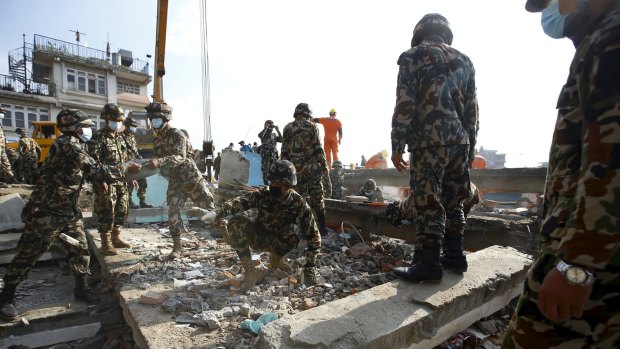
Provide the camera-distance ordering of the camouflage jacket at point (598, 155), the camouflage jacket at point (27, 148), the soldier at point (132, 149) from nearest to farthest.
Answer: the camouflage jacket at point (598, 155)
the soldier at point (132, 149)
the camouflage jacket at point (27, 148)

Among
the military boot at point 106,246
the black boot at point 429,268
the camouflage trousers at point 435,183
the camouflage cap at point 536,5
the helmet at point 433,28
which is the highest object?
the helmet at point 433,28

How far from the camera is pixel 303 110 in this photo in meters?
5.14

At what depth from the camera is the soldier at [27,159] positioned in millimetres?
11289

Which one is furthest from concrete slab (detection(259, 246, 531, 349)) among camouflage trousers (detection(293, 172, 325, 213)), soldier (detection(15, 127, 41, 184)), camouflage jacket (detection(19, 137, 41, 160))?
camouflage jacket (detection(19, 137, 41, 160))

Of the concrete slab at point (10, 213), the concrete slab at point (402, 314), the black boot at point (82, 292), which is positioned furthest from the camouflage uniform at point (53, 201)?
the concrete slab at point (402, 314)

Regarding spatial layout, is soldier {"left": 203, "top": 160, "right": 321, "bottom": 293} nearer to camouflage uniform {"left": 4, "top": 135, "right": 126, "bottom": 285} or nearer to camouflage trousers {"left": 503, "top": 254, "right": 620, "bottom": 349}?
camouflage uniform {"left": 4, "top": 135, "right": 126, "bottom": 285}

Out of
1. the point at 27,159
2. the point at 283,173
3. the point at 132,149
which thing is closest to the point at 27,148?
→ the point at 27,159

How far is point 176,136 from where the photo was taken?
4.56 meters

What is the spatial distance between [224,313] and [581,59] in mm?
2555

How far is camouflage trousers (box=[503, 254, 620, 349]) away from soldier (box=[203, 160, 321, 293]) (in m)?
2.10

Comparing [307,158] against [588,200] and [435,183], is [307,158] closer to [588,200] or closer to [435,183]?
[435,183]

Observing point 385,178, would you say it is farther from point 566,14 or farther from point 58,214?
point 566,14

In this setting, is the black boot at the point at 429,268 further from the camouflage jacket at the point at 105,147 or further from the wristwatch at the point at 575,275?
the camouflage jacket at the point at 105,147

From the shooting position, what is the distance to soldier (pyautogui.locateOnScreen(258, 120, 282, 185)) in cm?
897
